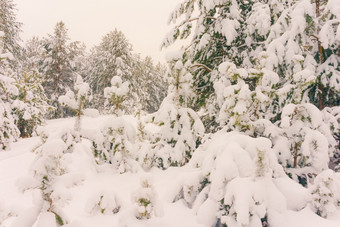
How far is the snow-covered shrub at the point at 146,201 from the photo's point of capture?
117 inches

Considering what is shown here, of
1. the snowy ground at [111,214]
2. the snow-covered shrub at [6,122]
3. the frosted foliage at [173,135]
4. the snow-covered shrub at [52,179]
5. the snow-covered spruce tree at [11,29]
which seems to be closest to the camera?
the snow-covered shrub at [52,179]

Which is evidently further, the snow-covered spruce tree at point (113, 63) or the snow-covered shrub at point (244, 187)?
the snow-covered spruce tree at point (113, 63)

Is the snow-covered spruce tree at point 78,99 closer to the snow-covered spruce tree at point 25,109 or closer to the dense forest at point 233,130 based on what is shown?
the dense forest at point 233,130

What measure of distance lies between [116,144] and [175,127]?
4.96 ft

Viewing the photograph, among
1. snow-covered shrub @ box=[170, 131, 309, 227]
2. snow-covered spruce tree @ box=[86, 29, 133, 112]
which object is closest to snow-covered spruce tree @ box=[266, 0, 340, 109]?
snow-covered shrub @ box=[170, 131, 309, 227]

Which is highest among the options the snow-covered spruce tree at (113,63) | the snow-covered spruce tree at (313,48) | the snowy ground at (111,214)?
the snow-covered spruce tree at (113,63)

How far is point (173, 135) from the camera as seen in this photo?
597 centimetres

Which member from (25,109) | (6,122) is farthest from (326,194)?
(25,109)

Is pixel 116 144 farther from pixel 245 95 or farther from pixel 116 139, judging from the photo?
pixel 245 95

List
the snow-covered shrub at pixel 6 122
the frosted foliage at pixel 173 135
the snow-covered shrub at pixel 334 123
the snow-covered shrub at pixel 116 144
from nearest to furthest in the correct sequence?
the snow-covered shrub at pixel 334 123 < the snow-covered shrub at pixel 116 144 < the frosted foliage at pixel 173 135 < the snow-covered shrub at pixel 6 122

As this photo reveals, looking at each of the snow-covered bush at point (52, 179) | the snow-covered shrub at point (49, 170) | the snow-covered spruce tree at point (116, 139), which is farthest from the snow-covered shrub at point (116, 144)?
the snow-covered shrub at point (49, 170)

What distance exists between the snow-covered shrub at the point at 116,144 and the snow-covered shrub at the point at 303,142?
2719 millimetres

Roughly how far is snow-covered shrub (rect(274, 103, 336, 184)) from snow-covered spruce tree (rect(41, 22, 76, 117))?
29.3 meters

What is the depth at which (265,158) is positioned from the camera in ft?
10.0
